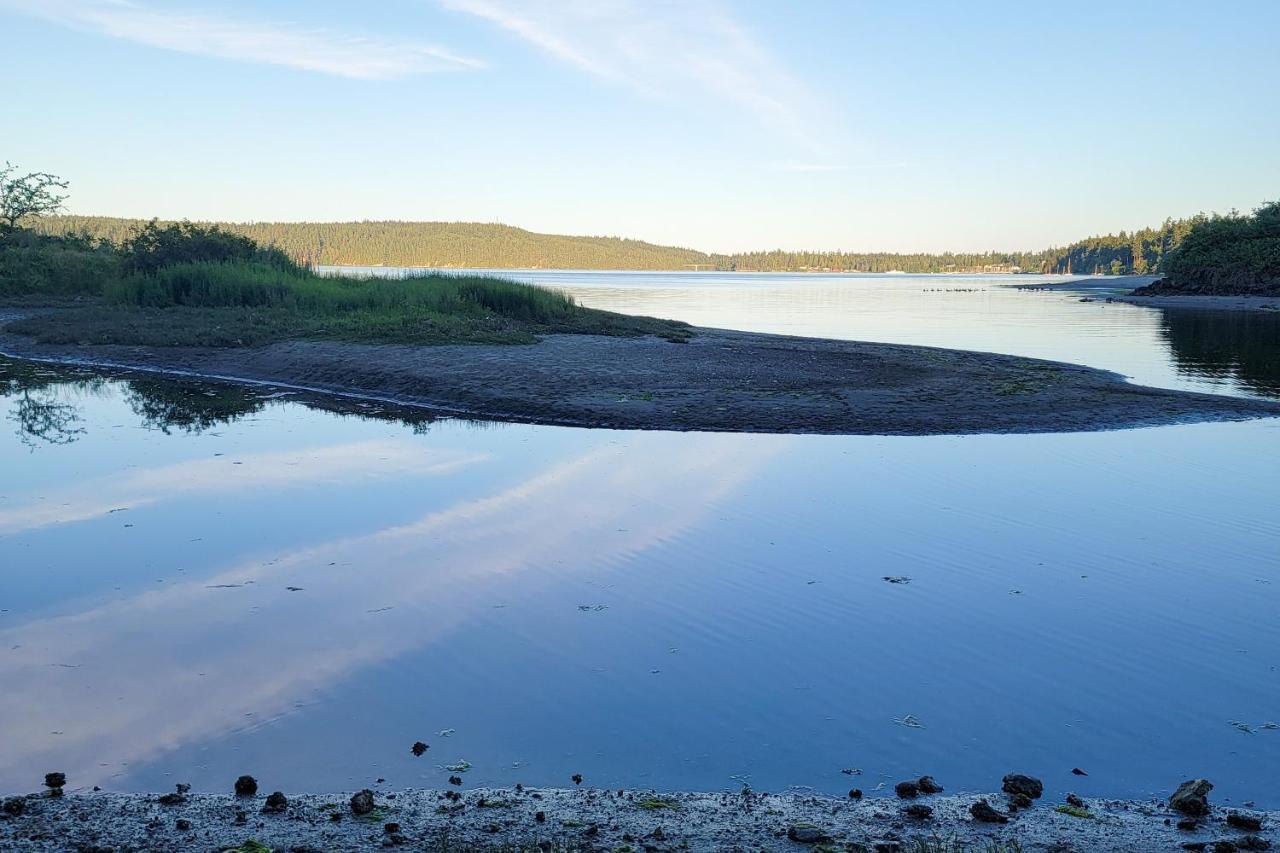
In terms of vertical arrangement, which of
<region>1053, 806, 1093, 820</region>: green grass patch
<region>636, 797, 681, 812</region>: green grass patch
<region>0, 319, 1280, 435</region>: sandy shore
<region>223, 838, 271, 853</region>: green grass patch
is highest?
<region>0, 319, 1280, 435</region>: sandy shore

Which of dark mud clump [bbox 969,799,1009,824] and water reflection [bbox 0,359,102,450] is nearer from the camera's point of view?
dark mud clump [bbox 969,799,1009,824]

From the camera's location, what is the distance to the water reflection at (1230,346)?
2394 cm

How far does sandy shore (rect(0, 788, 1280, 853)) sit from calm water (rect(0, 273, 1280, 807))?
0.81 ft

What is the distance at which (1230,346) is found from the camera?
3281 centimetres

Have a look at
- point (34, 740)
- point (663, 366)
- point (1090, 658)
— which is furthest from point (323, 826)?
point (663, 366)

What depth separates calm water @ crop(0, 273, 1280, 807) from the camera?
5.23 meters

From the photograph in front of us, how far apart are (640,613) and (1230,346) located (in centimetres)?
3190

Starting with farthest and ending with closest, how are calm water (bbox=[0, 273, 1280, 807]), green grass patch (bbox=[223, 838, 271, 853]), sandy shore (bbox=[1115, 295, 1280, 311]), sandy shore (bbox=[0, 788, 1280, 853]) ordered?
sandy shore (bbox=[1115, 295, 1280, 311]) < calm water (bbox=[0, 273, 1280, 807]) < sandy shore (bbox=[0, 788, 1280, 853]) < green grass patch (bbox=[223, 838, 271, 853])

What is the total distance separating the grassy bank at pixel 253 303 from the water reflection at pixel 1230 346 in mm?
13742

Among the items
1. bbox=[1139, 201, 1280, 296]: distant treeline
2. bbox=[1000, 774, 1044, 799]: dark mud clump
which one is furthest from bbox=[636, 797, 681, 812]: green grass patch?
bbox=[1139, 201, 1280, 296]: distant treeline

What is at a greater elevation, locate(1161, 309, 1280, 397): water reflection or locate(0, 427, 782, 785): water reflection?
locate(1161, 309, 1280, 397): water reflection

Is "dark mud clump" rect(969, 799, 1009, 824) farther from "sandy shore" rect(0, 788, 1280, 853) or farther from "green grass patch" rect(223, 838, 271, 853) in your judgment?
"green grass patch" rect(223, 838, 271, 853)

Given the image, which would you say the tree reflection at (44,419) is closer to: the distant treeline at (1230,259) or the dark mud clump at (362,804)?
the dark mud clump at (362,804)

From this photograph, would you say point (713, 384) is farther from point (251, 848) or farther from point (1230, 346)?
point (1230, 346)
